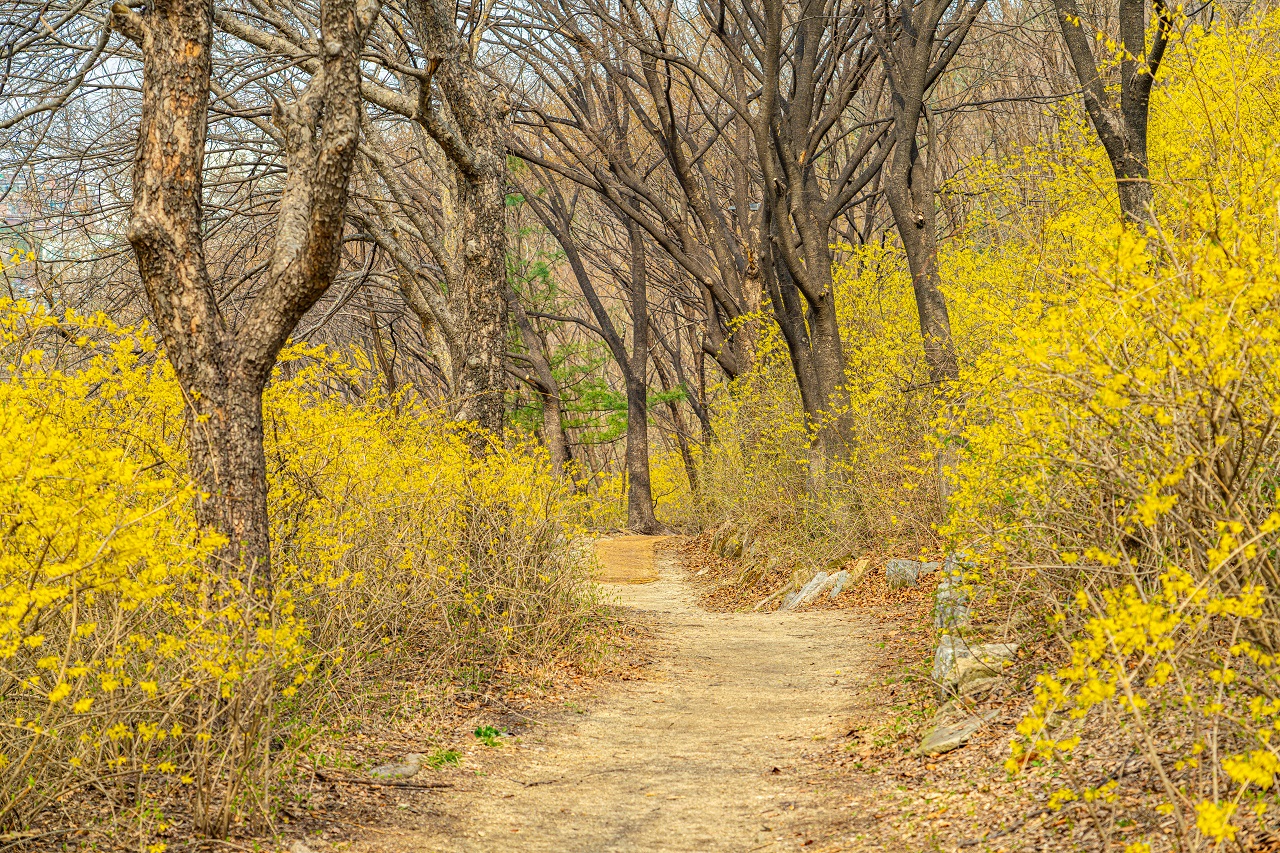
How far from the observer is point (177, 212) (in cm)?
499

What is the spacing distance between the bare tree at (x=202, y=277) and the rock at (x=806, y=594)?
23.7ft

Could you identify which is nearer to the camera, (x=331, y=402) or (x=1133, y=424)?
(x=1133, y=424)

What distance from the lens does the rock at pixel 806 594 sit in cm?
1128

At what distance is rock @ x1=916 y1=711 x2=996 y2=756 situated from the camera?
16.6 feet

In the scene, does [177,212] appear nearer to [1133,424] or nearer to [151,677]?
[151,677]

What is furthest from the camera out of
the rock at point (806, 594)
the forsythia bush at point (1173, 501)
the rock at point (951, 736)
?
the rock at point (806, 594)

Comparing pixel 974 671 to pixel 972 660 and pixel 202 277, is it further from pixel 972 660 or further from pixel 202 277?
pixel 202 277

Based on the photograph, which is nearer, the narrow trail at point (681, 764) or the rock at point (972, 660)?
the narrow trail at point (681, 764)

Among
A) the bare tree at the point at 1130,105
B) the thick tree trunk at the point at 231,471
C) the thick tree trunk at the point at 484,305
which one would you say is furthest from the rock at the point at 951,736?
the thick tree trunk at the point at 484,305

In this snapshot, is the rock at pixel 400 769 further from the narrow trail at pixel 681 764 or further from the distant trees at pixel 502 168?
the distant trees at pixel 502 168

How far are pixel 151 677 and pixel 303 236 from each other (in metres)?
2.20

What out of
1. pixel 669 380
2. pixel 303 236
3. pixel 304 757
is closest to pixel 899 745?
pixel 304 757

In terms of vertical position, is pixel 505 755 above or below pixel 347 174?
below

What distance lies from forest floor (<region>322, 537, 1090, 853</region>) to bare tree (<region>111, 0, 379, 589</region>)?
1.61 m
